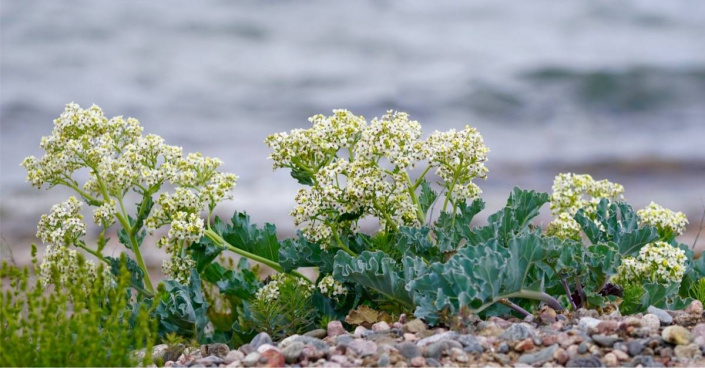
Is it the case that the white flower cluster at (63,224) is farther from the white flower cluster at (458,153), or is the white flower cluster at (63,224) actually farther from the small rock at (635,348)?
the small rock at (635,348)

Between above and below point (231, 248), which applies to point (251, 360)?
below

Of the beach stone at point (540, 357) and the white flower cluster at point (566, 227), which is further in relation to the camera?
the white flower cluster at point (566, 227)

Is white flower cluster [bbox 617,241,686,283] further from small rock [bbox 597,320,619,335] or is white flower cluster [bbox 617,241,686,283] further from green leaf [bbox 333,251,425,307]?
green leaf [bbox 333,251,425,307]

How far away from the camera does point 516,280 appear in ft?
13.1

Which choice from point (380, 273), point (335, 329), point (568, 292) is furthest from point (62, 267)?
point (568, 292)

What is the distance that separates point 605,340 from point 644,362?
21 cm

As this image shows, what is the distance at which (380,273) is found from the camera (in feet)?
13.9

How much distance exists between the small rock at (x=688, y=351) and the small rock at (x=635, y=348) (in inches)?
5.4

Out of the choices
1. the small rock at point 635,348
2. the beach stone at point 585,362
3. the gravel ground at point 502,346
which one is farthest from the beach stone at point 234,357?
the small rock at point 635,348

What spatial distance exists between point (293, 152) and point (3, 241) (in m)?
1.95

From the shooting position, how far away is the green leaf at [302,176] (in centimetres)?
494

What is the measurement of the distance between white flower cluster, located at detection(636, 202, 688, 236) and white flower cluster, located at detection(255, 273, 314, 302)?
1.98m

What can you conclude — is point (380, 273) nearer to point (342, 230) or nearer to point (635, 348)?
point (342, 230)

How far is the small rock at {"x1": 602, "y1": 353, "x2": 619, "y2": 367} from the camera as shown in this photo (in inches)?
133
